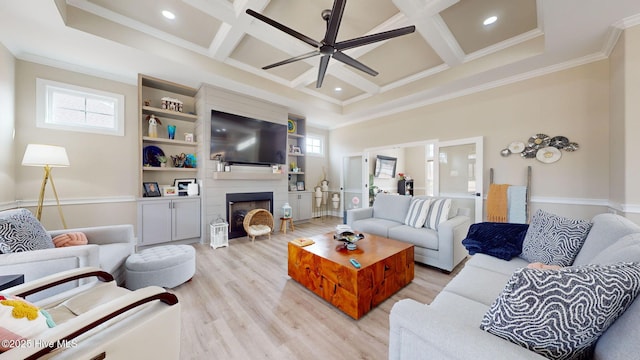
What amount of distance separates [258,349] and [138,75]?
4290 millimetres

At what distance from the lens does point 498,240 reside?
204 cm

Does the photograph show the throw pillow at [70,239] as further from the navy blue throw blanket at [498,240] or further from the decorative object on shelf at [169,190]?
the navy blue throw blanket at [498,240]

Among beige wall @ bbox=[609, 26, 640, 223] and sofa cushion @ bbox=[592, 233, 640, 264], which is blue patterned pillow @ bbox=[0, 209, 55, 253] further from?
beige wall @ bbox=[609, 26, 640, 223]

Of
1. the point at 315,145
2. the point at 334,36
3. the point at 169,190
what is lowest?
the point at 169,190

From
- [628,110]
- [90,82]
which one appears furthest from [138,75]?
[628,110]

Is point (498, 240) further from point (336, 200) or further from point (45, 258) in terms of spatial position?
point (336, 200)

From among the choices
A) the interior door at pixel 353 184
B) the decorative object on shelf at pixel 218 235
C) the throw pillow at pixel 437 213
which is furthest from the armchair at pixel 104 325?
the interior door at pixel 353 184

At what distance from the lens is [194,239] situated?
3.92 meters

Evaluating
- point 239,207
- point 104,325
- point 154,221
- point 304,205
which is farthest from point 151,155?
point 104,325

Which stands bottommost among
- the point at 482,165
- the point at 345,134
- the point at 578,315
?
the point at 578,315

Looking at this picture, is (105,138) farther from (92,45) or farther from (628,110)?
(628,110)

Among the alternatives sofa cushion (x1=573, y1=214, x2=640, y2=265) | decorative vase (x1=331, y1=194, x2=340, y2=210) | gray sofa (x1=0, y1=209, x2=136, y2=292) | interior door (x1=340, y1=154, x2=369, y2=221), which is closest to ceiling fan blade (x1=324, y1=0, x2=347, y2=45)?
sofa cushion (x1=573, y1=214, x2=640, y2=265)

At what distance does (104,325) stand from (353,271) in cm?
150

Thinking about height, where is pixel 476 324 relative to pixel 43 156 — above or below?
below
